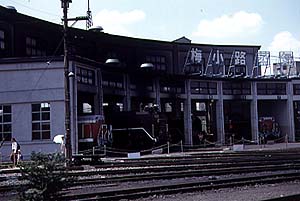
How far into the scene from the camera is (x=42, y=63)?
35031mm

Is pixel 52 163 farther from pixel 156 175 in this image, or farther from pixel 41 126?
pixel 41 126

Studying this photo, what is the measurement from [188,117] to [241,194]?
36.6m

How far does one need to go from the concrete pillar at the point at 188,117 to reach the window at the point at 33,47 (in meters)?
16.0

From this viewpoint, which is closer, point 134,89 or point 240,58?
point 134,89

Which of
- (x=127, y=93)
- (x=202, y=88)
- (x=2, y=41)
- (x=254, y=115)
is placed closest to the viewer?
(x=2, y=41)

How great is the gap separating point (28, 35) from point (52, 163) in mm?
32767

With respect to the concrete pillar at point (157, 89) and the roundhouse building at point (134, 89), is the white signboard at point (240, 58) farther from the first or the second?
the concrete pillar at point (157, 89)

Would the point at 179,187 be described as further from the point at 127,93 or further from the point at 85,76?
the point at 127,93

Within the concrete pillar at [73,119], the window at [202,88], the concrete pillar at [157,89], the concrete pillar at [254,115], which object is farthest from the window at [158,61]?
the concrete pillar at [73,119]

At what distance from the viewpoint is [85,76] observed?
39.2 metres

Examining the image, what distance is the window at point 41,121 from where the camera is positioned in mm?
34688

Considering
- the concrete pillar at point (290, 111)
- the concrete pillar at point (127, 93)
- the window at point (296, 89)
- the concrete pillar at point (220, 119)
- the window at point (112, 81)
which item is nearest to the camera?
the window at point (112, 81)

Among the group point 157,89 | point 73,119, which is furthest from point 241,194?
point 157,89

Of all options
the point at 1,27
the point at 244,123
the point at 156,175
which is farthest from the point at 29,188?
the point at 244,123
